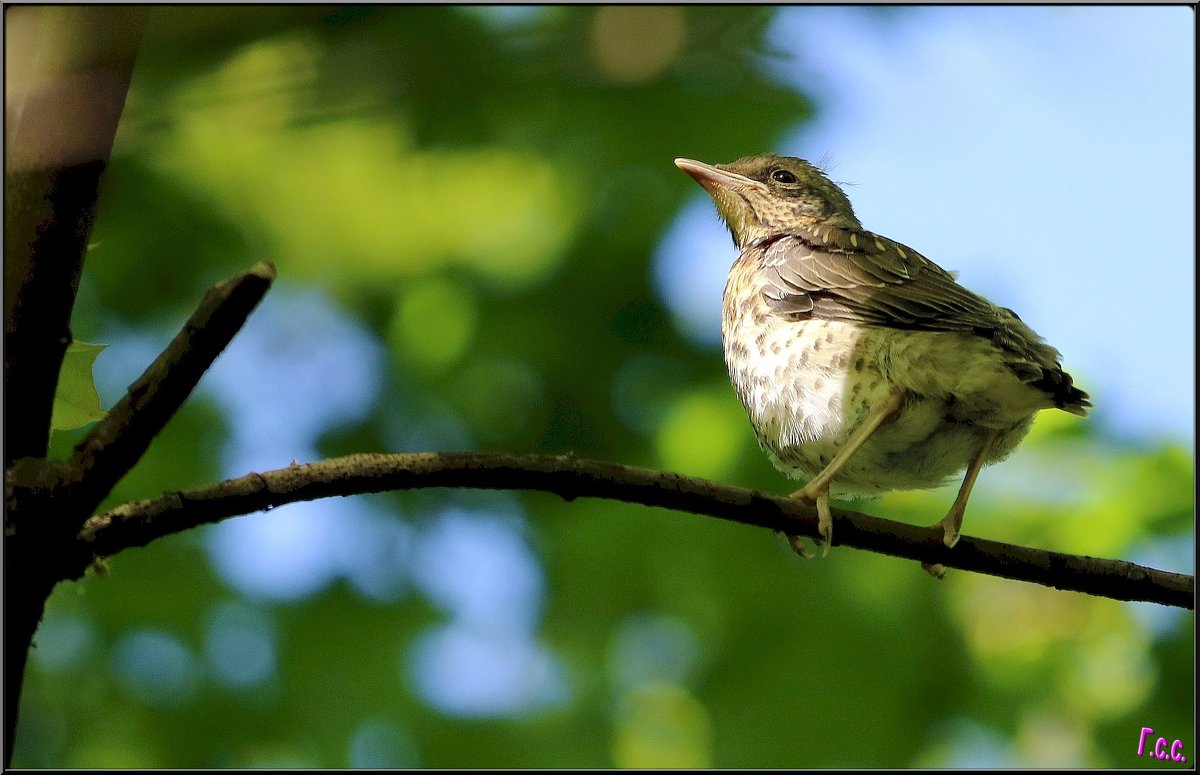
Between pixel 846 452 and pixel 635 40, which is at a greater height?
pixel 635 40

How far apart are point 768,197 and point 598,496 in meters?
2.56

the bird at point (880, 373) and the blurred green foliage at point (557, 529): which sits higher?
the bird at point (880, 373)

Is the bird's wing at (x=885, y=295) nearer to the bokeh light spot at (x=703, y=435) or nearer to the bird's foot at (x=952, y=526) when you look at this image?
the bird's foot at (x=952, y=526)

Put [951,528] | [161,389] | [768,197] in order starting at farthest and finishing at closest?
[768,197] < [951,528] < [161,389]

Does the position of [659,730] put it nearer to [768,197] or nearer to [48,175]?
[768,197]

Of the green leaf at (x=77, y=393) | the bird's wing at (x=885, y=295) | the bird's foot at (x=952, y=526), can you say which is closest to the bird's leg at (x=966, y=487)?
the bird's foot at (x=952, y=526)

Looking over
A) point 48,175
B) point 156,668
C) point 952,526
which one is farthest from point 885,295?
point 156,668

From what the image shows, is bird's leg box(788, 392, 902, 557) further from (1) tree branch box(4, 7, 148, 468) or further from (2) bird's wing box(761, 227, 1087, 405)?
(1) tree branch box(4, 7, 148, 468)

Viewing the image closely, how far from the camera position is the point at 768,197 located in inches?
169

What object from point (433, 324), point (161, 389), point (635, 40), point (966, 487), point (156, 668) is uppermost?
point (635, 40)

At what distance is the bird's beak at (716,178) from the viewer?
3986 mm

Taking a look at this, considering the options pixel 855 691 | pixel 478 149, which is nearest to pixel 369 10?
pixel 478 149

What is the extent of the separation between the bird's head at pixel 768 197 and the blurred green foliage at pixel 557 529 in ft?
1.80

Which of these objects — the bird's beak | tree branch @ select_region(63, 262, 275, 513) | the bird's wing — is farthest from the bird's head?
tree branch @ select_region(63, 262, 275, 513)
